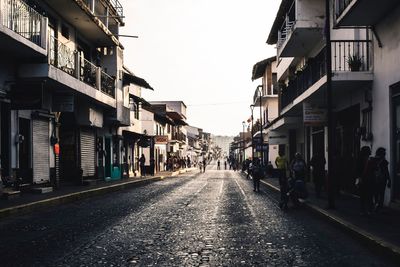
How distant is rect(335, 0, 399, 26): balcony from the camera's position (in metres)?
12.4

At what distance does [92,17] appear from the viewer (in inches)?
904

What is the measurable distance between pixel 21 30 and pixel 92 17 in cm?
686

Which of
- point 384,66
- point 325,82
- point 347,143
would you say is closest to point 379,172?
point 384,66

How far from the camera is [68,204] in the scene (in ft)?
53.7

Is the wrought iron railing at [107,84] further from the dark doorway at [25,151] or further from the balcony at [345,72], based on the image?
the balcony at [345,72]

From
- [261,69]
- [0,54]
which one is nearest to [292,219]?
[0,54]

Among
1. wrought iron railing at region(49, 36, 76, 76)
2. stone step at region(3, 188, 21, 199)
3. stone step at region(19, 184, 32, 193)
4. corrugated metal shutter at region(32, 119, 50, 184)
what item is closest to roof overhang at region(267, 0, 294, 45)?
wrought iron railing at region(49, 36, 76, 76)

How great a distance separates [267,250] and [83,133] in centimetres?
2029

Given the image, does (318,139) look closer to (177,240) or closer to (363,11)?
(363,11)

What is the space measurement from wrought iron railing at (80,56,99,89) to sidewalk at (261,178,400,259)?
12474 millimetres

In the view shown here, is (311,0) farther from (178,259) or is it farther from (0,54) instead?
(178,259)

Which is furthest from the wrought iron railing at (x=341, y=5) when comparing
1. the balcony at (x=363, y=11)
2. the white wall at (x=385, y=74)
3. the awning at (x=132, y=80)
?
the awning at (x=132, y=80)

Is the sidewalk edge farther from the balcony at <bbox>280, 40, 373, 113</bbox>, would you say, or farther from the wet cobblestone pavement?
the balcony at <bbox>280, 40, 373, 113</bbox>

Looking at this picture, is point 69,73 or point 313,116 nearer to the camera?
point 313,116
